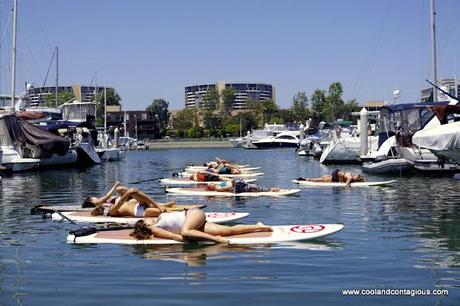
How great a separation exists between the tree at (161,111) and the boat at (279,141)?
48.3 m

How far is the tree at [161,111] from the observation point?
16055 centimetres

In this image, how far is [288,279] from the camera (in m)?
9.12

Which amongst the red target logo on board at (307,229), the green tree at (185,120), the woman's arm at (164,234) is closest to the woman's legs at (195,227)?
the woman's arm at (164,234)

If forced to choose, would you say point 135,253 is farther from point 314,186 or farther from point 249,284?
point 314,186

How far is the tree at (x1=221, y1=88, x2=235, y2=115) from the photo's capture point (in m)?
150

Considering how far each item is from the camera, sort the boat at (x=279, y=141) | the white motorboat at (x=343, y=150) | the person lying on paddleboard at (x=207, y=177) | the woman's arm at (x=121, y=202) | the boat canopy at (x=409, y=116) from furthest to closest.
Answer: the boat at (x=279, y=141), the white motorboat at (x=343, y=150), the boat canopy at (x=409, y=116), the person lying on paddleboard at (x=207, y=177), the woman's arm at (x=121, y=202)

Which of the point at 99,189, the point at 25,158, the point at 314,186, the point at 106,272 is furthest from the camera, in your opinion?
the point at 25,158

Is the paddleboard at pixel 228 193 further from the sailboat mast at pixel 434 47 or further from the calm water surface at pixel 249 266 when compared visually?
the sailboat mast at pixel 434 47

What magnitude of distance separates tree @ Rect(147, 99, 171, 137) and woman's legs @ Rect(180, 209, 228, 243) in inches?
5839

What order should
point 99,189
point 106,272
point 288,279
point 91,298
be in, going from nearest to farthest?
point 91,298 → point 288,279 → point 106,272 → point 99,189

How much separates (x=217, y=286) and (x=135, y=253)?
2866 mm

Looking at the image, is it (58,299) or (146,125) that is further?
(146,125)

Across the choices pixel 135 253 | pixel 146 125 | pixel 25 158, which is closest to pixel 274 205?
pixel 135 253

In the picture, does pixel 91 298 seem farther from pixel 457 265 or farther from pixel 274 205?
pixel 274 205
